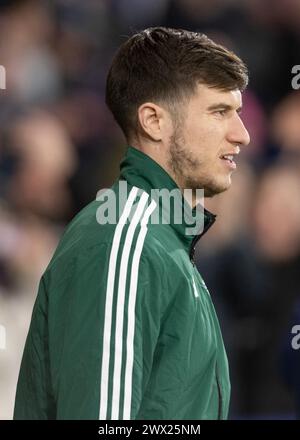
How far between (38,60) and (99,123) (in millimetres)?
368

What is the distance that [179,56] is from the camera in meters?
1.92

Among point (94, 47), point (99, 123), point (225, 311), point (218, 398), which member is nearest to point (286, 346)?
point (225, 311)

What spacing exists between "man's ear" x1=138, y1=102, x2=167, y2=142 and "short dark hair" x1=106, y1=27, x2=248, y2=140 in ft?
0.05

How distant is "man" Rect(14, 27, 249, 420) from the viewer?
63.2 inches

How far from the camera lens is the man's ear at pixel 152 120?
1.91 metres

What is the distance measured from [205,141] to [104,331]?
0.50 m

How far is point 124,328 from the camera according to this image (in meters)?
1.61

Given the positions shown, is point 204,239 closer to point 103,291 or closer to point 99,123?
point 99,123

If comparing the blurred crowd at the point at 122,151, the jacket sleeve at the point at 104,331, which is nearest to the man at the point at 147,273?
the jacket sleeve at the point at 104,331

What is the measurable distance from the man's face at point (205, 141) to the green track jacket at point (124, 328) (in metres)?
0.12

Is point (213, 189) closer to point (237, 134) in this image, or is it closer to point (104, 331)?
point (237, 134)

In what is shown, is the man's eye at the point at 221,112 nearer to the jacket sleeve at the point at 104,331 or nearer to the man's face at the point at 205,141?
the man's face at the point at 205,141

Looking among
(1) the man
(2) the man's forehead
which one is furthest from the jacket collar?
(2) the man's forehead

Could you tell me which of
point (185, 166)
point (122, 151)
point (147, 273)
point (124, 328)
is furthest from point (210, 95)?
point (122, 151)
